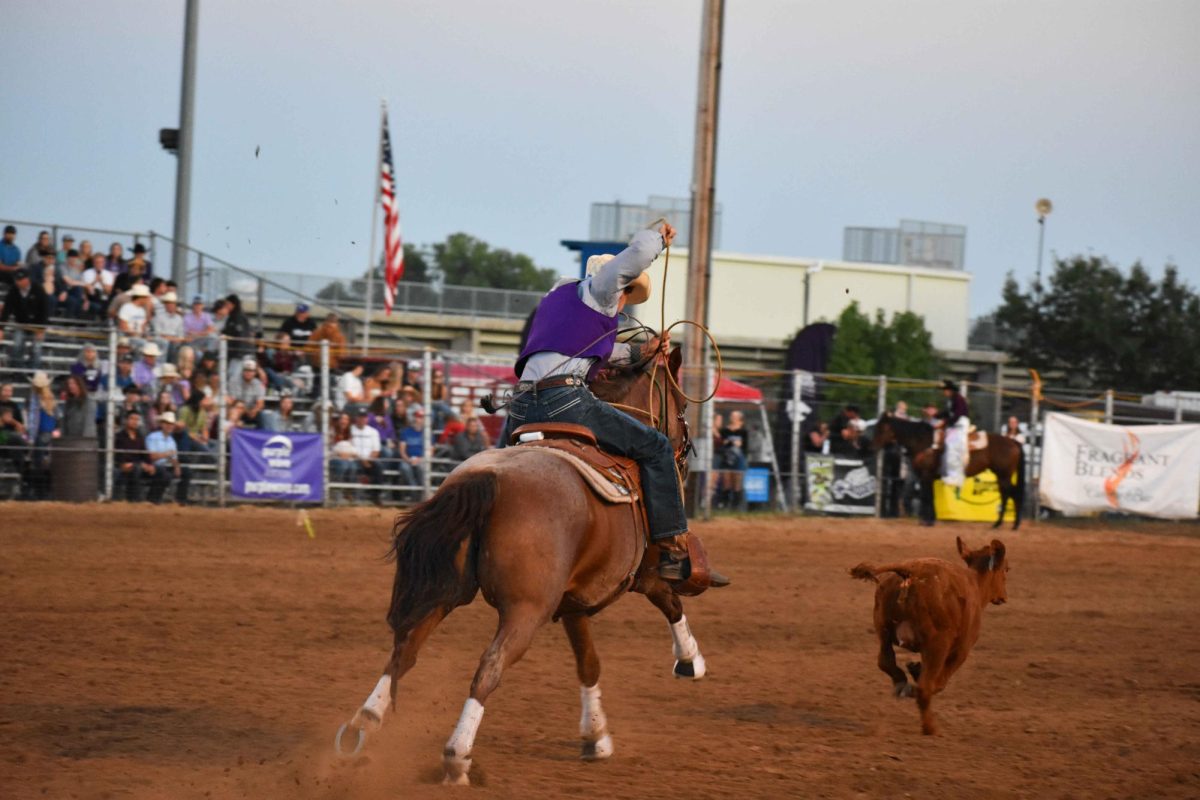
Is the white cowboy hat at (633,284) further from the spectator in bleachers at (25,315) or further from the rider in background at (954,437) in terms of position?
the rider in background at (954,437)

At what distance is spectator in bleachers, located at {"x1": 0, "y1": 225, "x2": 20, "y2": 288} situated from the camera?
19.1m

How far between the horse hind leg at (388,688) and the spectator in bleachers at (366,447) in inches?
521

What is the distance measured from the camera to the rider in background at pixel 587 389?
21.1 feet

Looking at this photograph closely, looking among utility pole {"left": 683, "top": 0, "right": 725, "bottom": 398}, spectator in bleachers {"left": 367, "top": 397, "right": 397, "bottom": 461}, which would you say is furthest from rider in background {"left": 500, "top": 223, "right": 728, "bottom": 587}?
utility pole {"left": 683, "top": 0, "right": 725, "bottom": 398}

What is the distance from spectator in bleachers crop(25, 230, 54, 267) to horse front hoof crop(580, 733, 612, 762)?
15.7 metres

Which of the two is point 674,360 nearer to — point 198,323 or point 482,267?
point 198,323

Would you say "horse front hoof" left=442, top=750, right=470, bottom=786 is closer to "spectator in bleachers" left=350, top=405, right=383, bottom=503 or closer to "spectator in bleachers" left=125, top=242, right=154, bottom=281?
"spectator in bleachers" left=350, top=405, right=383, bottom=503

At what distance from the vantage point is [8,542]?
12797mm

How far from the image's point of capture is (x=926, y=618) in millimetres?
6859

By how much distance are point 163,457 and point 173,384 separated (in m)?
1.00

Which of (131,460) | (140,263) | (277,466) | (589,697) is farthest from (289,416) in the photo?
(589,697)

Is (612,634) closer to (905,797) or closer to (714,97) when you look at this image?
(905,797)

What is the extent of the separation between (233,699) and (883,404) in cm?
1636

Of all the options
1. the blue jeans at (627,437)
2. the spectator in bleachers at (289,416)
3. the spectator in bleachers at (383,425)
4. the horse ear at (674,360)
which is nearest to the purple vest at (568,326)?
the blue jeans at (627,437)
